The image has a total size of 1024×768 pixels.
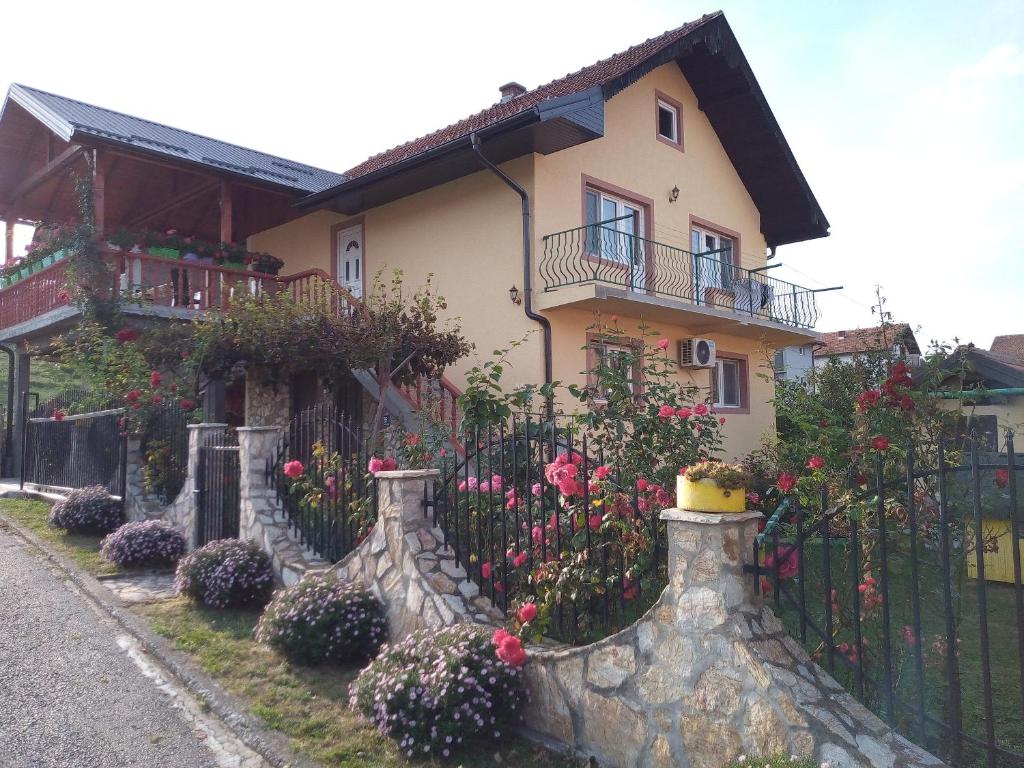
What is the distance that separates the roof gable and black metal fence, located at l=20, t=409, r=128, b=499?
16.2 ft

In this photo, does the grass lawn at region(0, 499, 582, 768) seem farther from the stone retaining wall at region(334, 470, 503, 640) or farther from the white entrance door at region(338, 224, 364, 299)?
the white entrance door at region(338, 224, 364, 299)

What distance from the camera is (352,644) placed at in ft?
16.1

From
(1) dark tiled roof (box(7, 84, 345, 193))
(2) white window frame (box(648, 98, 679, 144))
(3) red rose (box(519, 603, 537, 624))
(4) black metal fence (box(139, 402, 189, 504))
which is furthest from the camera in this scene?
(2) white window frame (box(648, 98, 679, 144))

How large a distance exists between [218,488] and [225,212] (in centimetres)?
688

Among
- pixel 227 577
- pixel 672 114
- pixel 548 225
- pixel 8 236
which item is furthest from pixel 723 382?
pixel 8 236

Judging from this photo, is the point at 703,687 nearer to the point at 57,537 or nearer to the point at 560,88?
the point at 57,537

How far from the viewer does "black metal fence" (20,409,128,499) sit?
956 cm

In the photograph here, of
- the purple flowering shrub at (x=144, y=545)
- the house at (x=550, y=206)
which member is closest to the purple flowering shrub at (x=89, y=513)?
the purple flowering shrub at (x=144, y=545)

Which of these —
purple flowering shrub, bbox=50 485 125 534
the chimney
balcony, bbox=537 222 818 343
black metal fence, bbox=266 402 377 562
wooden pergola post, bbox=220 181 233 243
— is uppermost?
the chimney

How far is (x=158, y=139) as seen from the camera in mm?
13070

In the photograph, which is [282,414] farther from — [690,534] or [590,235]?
[690,534]

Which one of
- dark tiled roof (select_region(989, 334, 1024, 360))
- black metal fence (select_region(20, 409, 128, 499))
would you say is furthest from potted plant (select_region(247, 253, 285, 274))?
dark tiled roof (select_region(989, 334, 1024, 360))

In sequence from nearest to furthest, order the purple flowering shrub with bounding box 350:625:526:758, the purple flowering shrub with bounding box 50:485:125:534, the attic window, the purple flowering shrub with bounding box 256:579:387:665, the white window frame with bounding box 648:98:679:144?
the purple flowering shrub with bounding box 350:625:526:758 → the purple flowering shrub with bounding box 256:579:387:665 → the purple flowering shrub with bounding box 50:485:125:534 → the white window frame with bounding box 648:98:679:144 → the attic window

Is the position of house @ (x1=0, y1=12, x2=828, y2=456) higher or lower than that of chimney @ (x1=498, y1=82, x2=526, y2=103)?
lower
